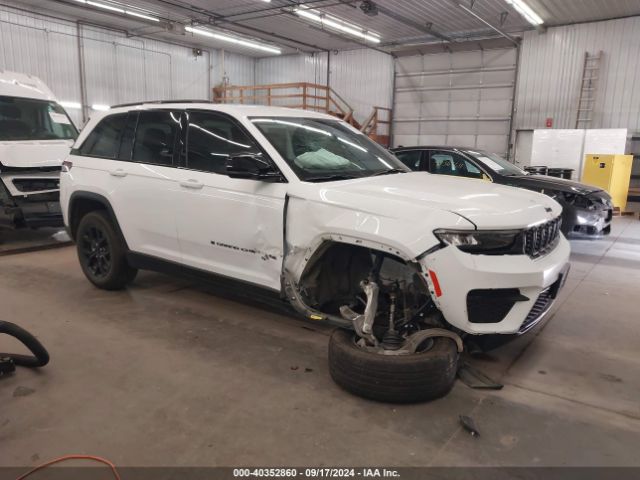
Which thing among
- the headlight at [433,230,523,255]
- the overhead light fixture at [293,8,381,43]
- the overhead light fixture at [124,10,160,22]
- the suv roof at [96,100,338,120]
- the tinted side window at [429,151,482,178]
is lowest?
the headlight at [433,230,523,255]

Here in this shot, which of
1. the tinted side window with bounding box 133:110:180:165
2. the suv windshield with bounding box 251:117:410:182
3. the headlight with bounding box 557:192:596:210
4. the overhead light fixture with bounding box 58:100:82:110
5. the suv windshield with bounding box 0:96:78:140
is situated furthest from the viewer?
the overhead light fixture with bounding box 58:100:82:110

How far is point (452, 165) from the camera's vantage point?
7.74 meters

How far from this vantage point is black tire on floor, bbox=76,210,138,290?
4.64 meters

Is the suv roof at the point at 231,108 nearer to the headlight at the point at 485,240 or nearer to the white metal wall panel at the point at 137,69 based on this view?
the headlight at the point at 485,240

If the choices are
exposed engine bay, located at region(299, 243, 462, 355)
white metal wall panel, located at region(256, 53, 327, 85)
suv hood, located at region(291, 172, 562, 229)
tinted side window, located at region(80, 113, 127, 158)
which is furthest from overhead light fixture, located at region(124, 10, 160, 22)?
exposed engine bay, located at region(299, 243, 462, 355)

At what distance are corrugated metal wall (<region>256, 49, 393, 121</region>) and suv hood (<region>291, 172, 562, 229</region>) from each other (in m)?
16.3

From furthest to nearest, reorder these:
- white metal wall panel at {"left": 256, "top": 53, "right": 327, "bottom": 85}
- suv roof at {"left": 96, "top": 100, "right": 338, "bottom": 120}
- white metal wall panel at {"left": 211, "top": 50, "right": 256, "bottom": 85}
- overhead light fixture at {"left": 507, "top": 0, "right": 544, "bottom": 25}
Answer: white metal wall panel at {"left": 211, "top": 50, "right": 256, "bottom": 85} < white metal wall panel at {"left": 256, "top": 53, "right": 327, "bottom": 85} < overhead light fixture at {"left": 507, "top": 0, "right": 544, "bottom": 25} < suv roof at {"left": 96, "top": 100, "right": 338, "bottom": 120}

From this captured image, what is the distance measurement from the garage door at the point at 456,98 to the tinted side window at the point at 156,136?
14.4 metres

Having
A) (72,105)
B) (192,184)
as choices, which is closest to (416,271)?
(192,184)

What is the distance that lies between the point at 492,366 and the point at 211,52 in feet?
68.8

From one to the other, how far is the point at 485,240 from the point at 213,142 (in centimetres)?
228

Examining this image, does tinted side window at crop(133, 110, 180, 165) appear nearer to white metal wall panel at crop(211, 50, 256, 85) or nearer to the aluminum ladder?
the aluminum ladder

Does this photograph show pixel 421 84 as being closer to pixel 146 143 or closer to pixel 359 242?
pixel 146 143

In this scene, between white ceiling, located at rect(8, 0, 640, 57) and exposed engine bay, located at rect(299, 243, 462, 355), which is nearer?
exposed engine bay, located at rect(299, 243, 462, 355)
